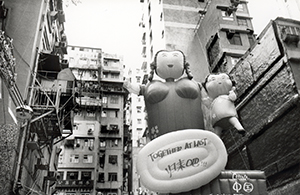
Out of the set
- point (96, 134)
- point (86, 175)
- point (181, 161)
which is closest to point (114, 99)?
point (96, 134)

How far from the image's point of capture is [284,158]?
9242 millimetres

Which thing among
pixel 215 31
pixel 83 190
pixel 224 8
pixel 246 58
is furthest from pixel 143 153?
pixel 83 190

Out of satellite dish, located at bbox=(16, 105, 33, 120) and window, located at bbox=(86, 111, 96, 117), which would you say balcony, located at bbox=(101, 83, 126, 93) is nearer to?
window, located at bbox=(86, 111, 96, 117)

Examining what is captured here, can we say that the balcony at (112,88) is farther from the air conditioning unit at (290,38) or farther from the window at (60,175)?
the air conditioning unit at (290,38)

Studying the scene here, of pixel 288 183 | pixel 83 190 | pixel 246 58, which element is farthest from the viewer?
pixel 83 190

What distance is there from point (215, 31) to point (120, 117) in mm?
23236

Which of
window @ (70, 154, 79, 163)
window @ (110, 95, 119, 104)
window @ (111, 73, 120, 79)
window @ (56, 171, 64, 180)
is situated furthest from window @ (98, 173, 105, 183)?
window @ (111, 73, 120, 79)

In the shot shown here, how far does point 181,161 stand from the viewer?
5.22m

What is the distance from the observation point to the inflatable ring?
5.11 meters

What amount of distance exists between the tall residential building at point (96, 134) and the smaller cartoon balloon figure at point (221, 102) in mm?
24328

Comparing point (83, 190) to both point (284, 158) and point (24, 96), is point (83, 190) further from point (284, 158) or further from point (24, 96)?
point (284, 158)

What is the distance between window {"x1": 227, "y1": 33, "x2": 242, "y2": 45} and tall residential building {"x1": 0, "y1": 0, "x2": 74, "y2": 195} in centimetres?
1000

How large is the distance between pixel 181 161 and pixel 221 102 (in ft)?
5.76

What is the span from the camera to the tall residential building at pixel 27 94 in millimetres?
10031
